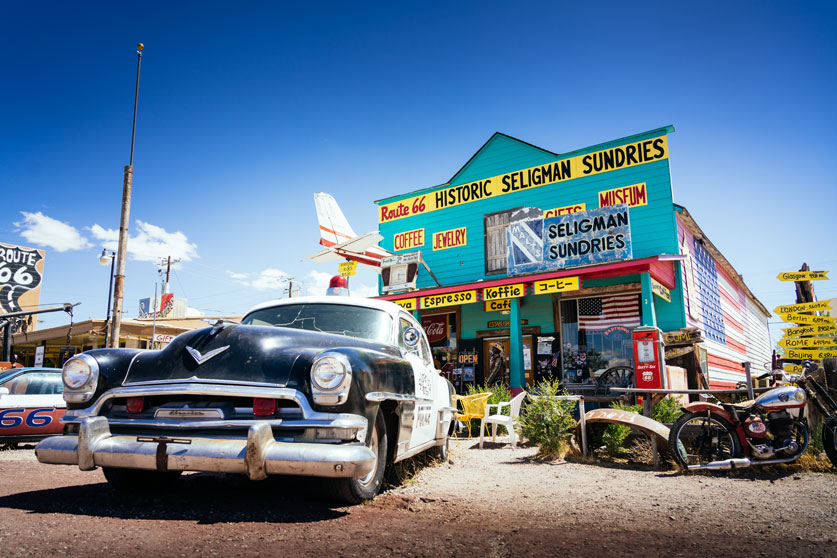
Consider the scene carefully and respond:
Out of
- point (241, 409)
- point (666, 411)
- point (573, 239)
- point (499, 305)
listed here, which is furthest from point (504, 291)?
point (241, 409)

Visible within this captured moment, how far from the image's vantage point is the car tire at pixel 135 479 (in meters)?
3.83

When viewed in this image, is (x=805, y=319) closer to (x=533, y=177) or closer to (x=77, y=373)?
(x=533, y=177)

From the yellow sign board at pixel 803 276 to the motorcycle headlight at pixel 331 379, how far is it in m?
13.4

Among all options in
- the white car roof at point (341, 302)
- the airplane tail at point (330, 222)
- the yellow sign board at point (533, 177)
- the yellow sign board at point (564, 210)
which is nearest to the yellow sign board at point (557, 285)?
the yellow sign board at point (564, 210)

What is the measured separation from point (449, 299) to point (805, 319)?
855cm

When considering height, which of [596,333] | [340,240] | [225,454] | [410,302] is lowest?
[225,454]

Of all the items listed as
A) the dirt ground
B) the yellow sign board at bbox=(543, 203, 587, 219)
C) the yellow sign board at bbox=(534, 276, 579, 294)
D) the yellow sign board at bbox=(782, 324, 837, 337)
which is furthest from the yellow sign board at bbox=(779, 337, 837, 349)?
the dirt ground

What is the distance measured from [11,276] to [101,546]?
36.1 meters

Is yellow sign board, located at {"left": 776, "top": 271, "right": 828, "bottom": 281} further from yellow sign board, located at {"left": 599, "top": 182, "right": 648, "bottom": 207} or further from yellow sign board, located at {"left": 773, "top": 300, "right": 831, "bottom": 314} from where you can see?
yellow sign board, located at {"left": 599, "top": 182, "right": 648, "bottom": 207}

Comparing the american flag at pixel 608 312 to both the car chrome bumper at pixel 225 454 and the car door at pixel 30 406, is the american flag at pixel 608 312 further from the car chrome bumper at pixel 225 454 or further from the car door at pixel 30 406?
the car door at pixel 30 406

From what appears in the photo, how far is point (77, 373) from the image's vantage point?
360cm

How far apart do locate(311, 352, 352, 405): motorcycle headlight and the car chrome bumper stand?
0.27m

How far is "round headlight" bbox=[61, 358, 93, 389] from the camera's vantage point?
358 cm

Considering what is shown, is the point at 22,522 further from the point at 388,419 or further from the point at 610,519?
→ the point at 610,519
